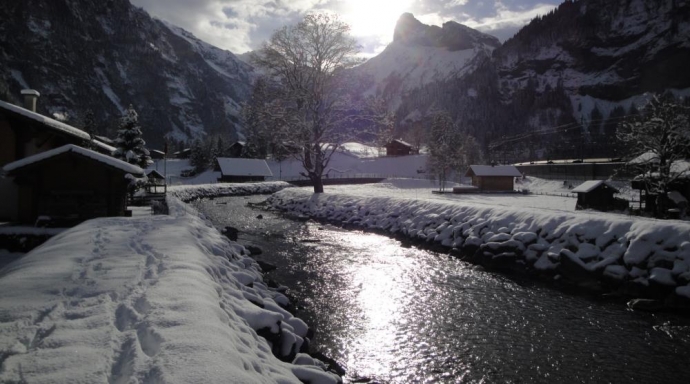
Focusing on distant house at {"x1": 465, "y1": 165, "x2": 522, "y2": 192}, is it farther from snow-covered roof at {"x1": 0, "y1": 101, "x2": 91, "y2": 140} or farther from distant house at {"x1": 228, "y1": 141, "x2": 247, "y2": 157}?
distant house at {"x1": 228, "y1": 141, "x2": 247, "y2": 157}

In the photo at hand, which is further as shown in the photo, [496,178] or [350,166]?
[350,166]

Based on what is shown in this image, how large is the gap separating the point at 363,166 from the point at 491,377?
94.7 meters

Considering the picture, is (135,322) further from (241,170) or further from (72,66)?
(72,66)

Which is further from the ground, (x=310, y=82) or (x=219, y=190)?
(x=310, y=82)

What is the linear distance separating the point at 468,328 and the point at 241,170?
219 ft

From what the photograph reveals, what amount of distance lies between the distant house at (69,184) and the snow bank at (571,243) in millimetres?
16133

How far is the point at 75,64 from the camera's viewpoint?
6929 inches

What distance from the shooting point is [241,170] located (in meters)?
72.9

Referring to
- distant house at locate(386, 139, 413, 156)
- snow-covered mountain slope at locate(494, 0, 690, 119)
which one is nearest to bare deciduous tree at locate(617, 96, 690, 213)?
distant house at locate(386, 139, 413, 156)

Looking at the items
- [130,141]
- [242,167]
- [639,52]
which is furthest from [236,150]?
[639,52]

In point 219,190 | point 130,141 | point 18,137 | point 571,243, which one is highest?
point 130,141

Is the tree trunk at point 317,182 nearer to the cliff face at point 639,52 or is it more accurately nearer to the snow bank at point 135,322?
the snow bank at point 135,322

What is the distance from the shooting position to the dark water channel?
8461 mm

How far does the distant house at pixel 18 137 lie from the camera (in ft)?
59.0
